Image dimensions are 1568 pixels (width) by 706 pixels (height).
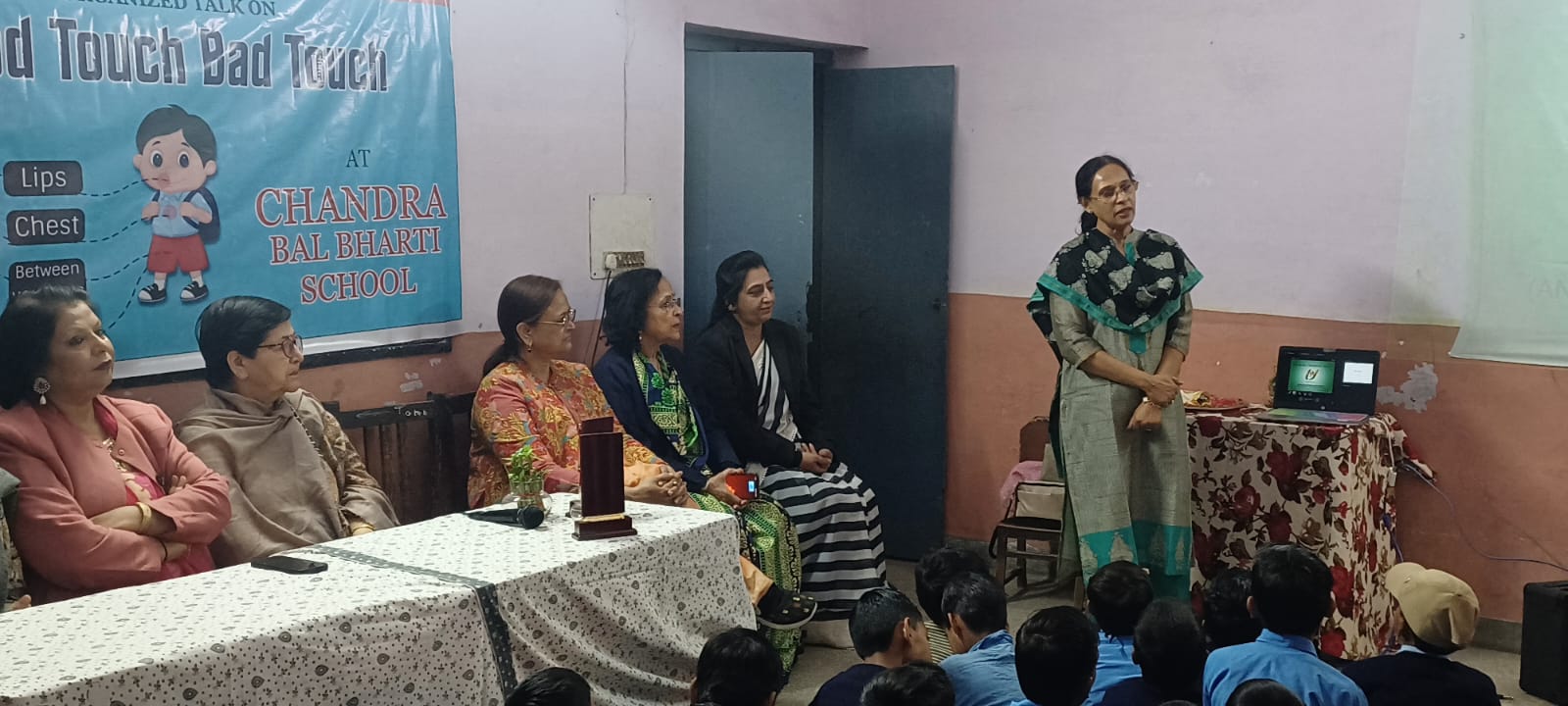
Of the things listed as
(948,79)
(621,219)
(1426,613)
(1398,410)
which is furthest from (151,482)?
(1398,410)

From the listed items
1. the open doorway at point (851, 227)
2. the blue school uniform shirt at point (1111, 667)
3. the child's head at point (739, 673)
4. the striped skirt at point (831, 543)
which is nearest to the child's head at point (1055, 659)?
the blue school uniform shirt at point (1111, 667)

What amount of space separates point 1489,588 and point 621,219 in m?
3.01

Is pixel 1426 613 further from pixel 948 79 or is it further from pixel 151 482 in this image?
pixel 948 79

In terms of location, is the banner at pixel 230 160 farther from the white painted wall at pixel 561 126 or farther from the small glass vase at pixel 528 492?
Result: the small glass vase at pixel 528 492

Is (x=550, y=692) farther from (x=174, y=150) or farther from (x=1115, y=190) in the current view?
(x=1115, y=190)

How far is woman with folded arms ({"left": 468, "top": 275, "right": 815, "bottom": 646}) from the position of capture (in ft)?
12.2

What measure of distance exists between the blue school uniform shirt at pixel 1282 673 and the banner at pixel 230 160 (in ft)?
7.79

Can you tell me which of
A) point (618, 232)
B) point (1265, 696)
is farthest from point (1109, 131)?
point (1265, 696)

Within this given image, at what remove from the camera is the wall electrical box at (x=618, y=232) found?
4.38 meters

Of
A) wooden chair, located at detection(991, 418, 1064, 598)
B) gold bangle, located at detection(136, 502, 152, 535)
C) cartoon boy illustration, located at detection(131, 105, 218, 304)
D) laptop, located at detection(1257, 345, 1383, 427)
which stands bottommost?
wooden chair, located at detection(991, 418, 1064, 598)

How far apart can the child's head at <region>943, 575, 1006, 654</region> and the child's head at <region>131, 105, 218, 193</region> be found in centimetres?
202

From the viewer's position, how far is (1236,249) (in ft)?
15.4

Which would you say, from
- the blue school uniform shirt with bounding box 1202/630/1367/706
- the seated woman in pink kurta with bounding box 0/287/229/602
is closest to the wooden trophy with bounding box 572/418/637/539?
the seated woman in pink kurta with bounding box 0/287/229/602

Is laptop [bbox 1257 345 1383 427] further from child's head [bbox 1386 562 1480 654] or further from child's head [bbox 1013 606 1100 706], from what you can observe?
child's head [bbox 1013 606 1100 706]
